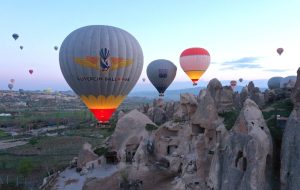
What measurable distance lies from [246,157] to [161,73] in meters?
40.0

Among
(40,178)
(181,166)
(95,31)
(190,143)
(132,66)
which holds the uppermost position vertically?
(95,31)

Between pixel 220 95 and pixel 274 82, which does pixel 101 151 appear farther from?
pixel 274 82

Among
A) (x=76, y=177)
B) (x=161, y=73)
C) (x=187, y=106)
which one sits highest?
(x=161, y=73)

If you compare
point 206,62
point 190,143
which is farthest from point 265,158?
point 206,62

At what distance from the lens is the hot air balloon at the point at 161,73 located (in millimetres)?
56097

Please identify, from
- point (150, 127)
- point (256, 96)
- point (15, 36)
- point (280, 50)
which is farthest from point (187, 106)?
point (15, 36)

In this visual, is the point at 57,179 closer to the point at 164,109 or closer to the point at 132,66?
the point at 132,66

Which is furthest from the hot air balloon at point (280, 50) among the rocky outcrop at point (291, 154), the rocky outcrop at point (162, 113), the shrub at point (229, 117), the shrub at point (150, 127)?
the rocky outcrop at point (291, 154)

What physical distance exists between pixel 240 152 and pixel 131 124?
23.8 meters

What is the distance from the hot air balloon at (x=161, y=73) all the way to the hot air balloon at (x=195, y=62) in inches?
98.2

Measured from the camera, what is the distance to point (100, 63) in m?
32.4

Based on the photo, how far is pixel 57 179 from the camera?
3353 centimetres

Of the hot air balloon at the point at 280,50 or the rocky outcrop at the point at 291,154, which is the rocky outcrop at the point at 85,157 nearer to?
the rocky outcrop at the point at 291,154

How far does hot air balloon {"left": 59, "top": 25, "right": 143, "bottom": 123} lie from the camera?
1270 inches
